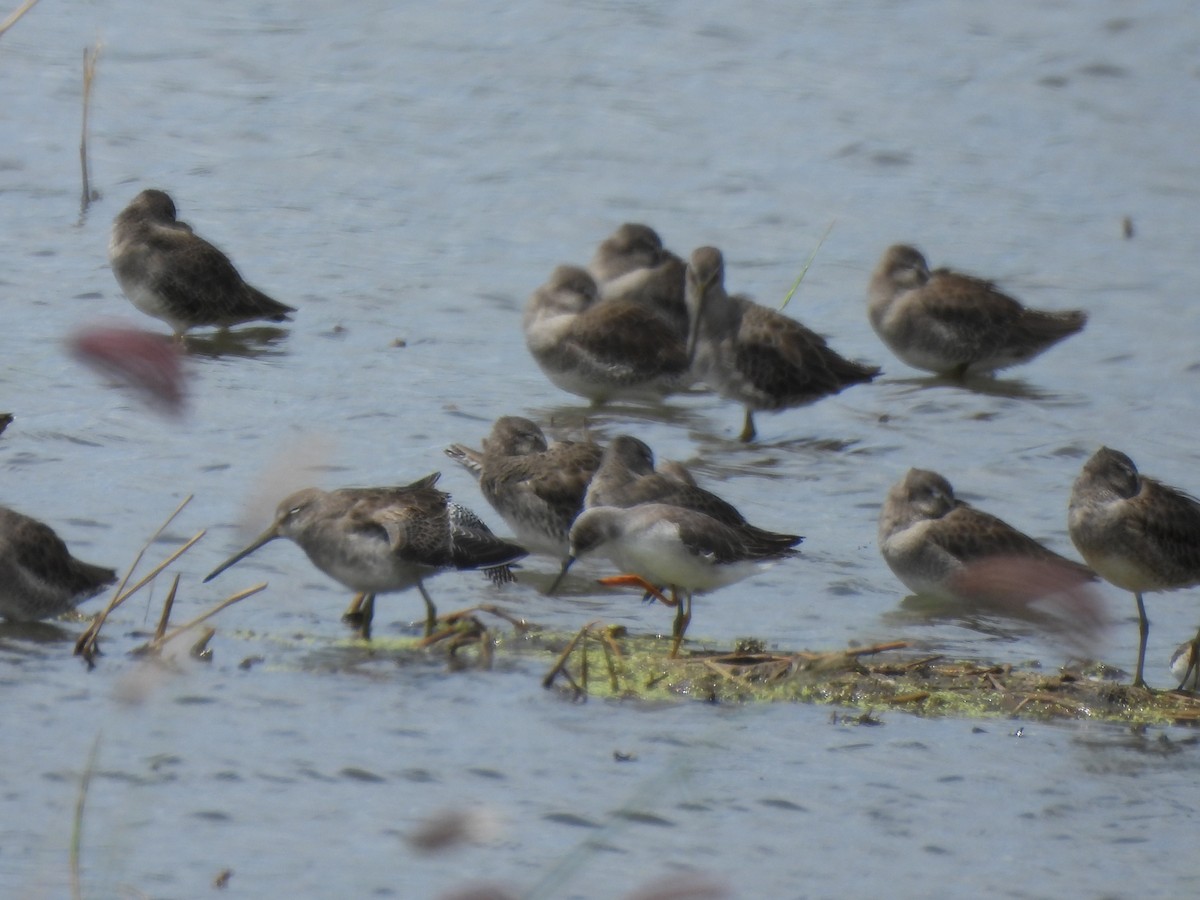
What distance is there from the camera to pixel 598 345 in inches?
452

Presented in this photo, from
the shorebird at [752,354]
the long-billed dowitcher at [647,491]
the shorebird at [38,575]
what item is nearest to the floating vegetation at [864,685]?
the long-billed dowitcher at [647,491]

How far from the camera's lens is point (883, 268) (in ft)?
42.0

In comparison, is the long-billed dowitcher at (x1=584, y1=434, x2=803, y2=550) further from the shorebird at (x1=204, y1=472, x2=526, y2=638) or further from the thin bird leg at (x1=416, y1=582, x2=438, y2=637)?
the thin bird leg at (x1=416, y1=582, x2=438, y2=637)

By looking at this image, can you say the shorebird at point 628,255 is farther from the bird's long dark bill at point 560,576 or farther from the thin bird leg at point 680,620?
the thin bird leg at point 680,620

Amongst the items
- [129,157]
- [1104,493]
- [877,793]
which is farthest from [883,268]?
[877,793]

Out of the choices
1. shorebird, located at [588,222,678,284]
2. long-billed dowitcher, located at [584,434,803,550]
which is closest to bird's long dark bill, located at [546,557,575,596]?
long-billed dowitcher, located at [584,434,803,550]

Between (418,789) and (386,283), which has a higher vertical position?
(386,283)

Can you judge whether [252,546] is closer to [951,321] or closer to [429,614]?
[429,614]

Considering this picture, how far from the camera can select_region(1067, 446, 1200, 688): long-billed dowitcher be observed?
25.3 feet

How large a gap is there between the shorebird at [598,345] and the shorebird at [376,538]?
3.77 m

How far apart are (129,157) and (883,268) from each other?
246 inches

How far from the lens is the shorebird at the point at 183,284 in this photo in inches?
487

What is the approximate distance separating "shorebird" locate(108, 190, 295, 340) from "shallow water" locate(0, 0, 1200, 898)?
337 mm

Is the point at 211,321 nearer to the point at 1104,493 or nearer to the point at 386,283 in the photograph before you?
the point at 386,283
